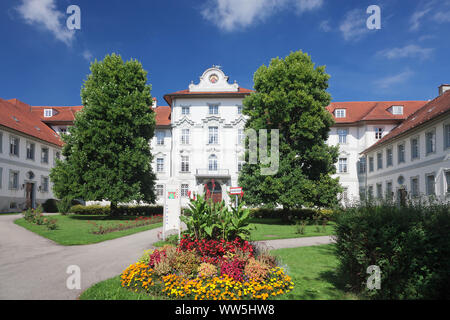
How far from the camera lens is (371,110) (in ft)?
139

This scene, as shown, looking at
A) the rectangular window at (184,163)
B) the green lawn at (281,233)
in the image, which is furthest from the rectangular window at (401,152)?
the rectangular window at (184,163)

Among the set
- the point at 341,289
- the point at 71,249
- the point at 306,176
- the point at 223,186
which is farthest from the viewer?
the point at 223,186

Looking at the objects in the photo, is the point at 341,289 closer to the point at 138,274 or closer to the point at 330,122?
the point at 138,274

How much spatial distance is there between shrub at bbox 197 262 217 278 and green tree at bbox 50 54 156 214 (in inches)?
780

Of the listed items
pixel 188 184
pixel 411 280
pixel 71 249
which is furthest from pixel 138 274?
pixel 188 184

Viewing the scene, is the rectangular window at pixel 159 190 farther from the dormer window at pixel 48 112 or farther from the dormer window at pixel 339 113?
the dormer window at pixel 339 113

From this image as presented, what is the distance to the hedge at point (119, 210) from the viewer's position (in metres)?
33.2

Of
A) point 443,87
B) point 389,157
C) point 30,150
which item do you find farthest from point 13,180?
point 443,87

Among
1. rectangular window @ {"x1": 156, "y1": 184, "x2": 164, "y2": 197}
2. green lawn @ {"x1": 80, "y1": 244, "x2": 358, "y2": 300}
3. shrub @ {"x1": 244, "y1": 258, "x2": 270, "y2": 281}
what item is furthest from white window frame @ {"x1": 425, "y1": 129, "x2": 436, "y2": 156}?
rectangular window @ {"x1": 156, "y1": 184, "x2": 164, "y2": 197}

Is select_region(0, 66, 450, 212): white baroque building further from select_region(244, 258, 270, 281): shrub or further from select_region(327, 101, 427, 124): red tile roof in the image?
select_region(244, 258, 270, 281): shrub

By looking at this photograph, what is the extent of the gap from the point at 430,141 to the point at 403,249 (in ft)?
85.8

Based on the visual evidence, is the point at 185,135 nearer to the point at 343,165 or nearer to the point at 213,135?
the point at 213,135

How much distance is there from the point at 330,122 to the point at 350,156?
57.5 feet

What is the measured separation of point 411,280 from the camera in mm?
5203
